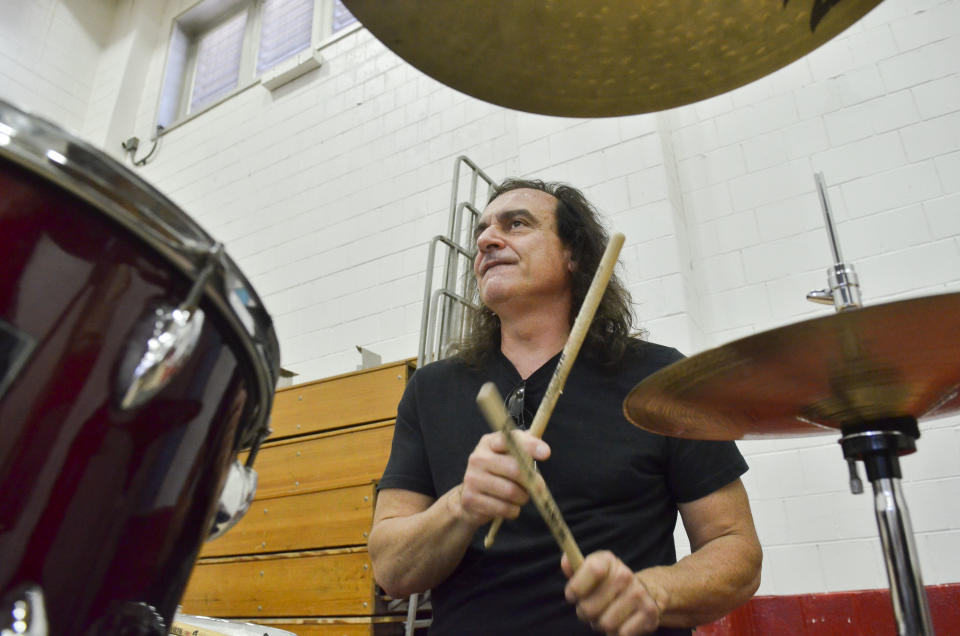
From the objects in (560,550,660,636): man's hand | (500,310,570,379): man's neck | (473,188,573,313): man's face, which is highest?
(473,188,573,313): man's face

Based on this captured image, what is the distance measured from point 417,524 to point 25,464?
0.53 m

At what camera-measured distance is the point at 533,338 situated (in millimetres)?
1201

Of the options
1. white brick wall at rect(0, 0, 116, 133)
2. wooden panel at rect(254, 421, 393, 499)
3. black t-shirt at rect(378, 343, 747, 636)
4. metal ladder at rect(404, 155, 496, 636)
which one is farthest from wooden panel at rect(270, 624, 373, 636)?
white brick wall at rect(0, 0, 116, 133)

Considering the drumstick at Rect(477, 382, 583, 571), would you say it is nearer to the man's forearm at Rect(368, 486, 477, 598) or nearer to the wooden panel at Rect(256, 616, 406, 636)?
the man's forearm at Rect(368, 486, 477, 598)

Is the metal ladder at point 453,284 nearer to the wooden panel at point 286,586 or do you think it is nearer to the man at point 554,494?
the wooden panel at point 286,586

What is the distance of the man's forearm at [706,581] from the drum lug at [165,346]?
0.54 meters

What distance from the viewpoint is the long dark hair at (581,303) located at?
3.73 ft

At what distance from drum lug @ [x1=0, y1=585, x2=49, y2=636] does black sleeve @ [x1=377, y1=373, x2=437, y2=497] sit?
649 millimetres

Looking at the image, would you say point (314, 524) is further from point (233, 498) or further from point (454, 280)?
point (233, 498)

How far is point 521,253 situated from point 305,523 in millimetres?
1133

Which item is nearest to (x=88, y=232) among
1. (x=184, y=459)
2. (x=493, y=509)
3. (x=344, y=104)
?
(x=184, y=459)

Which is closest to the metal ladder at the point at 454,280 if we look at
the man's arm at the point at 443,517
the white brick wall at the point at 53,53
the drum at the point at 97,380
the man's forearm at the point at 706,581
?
the man's arm at the point at 443,517

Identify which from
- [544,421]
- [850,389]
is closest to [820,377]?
[850,389]

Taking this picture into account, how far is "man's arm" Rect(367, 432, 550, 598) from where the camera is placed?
2.18 feet
